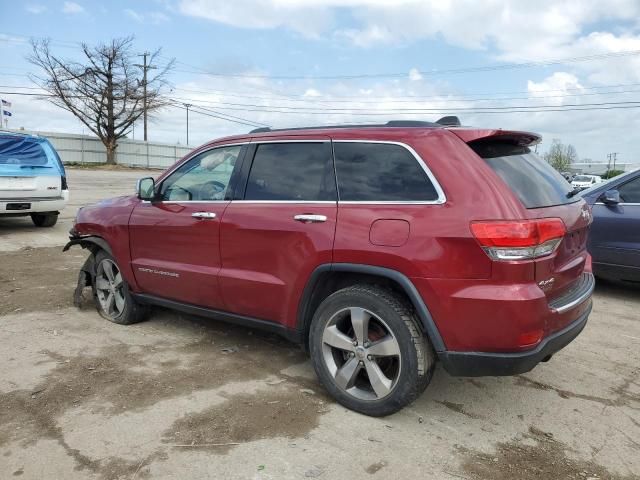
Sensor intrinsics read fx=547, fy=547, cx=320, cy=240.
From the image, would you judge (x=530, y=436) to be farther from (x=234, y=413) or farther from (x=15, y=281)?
(x=15, y=281)

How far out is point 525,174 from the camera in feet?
10.7

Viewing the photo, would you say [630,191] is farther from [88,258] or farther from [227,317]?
[88,258]

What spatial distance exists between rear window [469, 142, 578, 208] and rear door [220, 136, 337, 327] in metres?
0.97

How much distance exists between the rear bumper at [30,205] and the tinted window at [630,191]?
9515 mm

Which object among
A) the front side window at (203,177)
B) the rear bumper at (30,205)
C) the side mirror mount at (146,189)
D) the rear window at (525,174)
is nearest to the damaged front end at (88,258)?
the side mirror mount at (146,189)

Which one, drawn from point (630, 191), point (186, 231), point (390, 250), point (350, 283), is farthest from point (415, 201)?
point (630, 191)

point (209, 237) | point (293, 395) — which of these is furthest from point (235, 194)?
point (293, 395)

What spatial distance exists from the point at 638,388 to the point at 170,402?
3.19 meters

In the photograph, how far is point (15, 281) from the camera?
6578 mm

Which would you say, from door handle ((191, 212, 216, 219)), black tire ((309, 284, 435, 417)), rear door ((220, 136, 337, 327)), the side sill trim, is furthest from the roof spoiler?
door handle ((191, 212, 216, 219))

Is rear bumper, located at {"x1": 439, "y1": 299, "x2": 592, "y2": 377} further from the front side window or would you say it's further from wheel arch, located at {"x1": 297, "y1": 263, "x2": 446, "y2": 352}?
the front side window

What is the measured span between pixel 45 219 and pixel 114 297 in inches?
275

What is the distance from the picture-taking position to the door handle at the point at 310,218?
338 cm

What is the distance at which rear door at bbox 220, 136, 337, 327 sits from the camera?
3.44 metres
